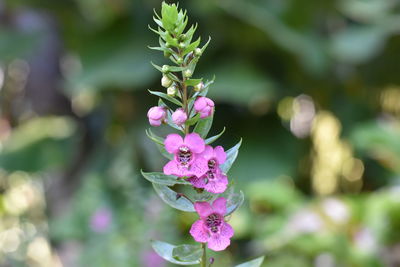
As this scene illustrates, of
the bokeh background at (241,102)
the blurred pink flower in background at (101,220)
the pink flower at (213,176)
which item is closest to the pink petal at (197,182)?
the pink flower at (213,176)

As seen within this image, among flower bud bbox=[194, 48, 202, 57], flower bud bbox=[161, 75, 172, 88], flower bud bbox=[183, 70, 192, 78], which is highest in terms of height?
flower bud bbox=[194, 48, 202, 57]

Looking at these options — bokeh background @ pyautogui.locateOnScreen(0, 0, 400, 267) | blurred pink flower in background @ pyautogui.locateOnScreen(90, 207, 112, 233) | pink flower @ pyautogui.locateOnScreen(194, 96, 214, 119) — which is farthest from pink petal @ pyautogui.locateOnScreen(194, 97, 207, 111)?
bokeh background @ pyautogui.locateOnScreen(0, 0, 400, 267)

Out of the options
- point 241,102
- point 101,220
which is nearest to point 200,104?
point 101,220

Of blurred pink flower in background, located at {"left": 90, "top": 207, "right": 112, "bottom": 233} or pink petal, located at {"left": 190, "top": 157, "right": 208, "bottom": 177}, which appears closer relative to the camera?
pink petal, located at {"left": 190, "top": 157, "right": 208, "bottom": 177}

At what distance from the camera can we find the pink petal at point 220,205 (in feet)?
1.20

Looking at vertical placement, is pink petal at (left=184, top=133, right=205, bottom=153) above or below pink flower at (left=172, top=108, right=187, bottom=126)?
below

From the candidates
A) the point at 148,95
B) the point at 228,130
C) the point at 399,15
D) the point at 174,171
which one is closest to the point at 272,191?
the point at 228,130

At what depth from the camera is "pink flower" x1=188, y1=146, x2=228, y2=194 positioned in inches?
13.8

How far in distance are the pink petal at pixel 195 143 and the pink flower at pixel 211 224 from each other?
0.04m

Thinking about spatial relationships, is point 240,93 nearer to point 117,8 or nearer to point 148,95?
point 148,95

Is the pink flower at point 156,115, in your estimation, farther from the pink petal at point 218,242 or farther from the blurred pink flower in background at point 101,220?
the blurred pink flower in background at point 101,220

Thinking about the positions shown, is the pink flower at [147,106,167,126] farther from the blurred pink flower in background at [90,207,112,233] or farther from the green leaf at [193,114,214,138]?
the blurred pink flower in background at [90,207,112,233]

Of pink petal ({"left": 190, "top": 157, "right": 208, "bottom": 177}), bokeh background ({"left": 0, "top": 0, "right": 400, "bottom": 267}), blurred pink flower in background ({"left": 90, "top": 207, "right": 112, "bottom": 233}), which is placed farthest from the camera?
bokeh background ({"left": 0, "top": 0, "right": 400, "bottom": 267})

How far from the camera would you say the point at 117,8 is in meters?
2.81
